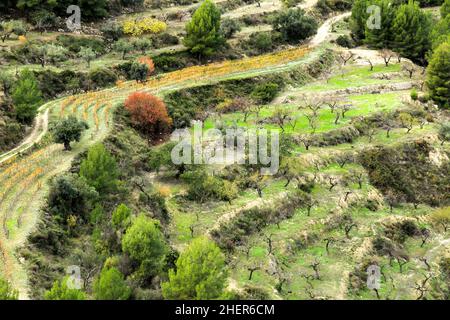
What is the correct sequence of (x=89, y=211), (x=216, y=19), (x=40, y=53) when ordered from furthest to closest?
(x=216, y=19) → (x=40, y=53) → (x=89, y=211)

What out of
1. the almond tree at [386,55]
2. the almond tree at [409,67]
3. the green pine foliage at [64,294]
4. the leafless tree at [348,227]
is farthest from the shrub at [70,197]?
the almond tree at [386,55]

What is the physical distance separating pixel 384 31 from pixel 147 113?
72064 millimetres

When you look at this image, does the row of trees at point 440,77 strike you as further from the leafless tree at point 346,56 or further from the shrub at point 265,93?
the shrub at point 265,93

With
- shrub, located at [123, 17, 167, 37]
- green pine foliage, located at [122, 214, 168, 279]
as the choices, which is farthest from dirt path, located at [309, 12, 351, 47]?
green pine foliage, located at [122, 214, 168, 279]

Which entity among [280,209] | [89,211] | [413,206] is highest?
[89,211]

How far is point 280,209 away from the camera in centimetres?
7838

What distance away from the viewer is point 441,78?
113625 mm

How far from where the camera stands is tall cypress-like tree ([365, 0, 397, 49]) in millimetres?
139875

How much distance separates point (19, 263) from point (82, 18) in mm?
87326

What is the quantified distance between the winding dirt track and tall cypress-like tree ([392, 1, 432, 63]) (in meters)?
25.6

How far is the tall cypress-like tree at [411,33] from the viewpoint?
137 metres

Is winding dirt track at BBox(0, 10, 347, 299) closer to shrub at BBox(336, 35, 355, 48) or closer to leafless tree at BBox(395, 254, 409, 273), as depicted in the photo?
shrub at BBox(336, 35, 355, 48)
